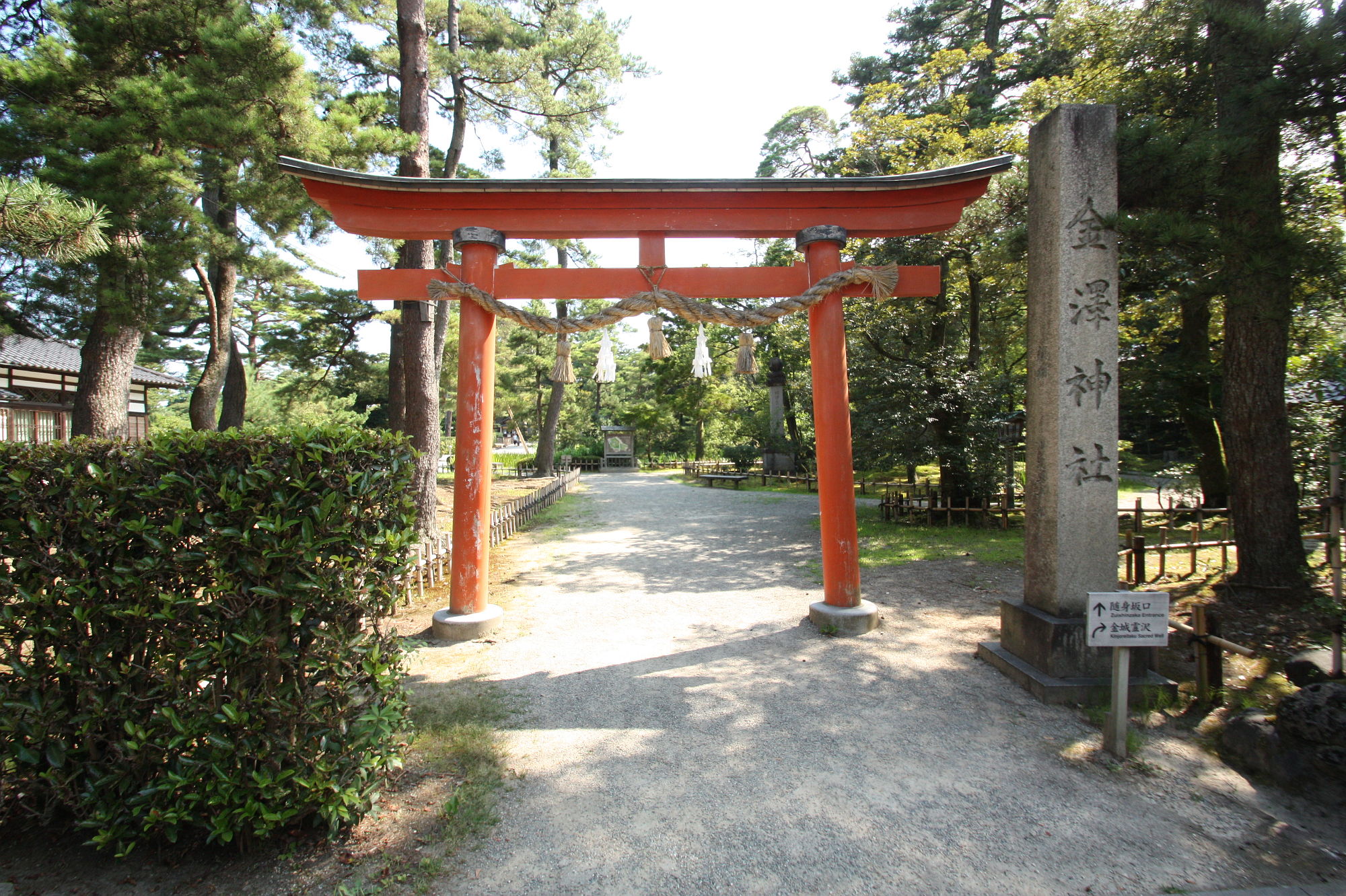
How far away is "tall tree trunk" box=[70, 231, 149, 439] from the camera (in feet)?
23.4

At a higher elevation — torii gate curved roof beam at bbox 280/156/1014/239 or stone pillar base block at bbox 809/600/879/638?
torii gate curved roof beam at bbox 280/156/1014/239

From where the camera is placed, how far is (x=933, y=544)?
948cm

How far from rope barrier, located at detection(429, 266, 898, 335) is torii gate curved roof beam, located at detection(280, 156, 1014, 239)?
1.71ft

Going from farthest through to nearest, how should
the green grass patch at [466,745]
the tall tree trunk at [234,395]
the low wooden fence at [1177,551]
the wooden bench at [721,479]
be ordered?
the wooden bench at [721,479] → the tall tree trunk at [234,395] → the low wooden fence at [1177,551] → the green grass patch at [466,745]

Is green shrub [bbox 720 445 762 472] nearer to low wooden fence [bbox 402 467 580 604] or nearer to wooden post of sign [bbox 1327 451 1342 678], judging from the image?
low wooden fence [bbox 402 467 580 604]

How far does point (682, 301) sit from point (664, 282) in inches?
12.8

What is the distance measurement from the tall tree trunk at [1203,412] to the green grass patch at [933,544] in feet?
10.2

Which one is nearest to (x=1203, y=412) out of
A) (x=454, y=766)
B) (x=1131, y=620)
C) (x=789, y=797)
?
(x=1131, y=620)

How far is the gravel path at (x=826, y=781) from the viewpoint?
255cm

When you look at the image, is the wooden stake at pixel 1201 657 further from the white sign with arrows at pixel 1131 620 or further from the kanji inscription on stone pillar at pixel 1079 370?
the white sign with arrows at pixel 1131 620

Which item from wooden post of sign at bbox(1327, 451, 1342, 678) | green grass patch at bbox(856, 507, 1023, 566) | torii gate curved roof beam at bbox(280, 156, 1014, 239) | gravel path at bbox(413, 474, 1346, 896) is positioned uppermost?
torii gate curved roof beam at bbox(280, 156, 1014, 239)

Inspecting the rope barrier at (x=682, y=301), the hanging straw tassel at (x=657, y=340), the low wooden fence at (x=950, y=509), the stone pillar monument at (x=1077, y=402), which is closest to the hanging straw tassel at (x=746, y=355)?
the rope barrier at (x=682, y=301)

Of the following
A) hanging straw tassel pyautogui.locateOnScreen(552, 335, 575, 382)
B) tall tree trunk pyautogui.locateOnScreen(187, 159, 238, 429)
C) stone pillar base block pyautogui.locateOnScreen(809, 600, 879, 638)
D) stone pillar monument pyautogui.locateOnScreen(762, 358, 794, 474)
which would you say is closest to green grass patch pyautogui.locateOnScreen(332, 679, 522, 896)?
stone pillar base block pyautogui.locateOnScreen(809, 600, 879, 638)

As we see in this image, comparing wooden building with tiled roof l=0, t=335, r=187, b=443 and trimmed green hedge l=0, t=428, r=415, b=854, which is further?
wooden building with tiled roof l=0, t=335, r=187, b=443
